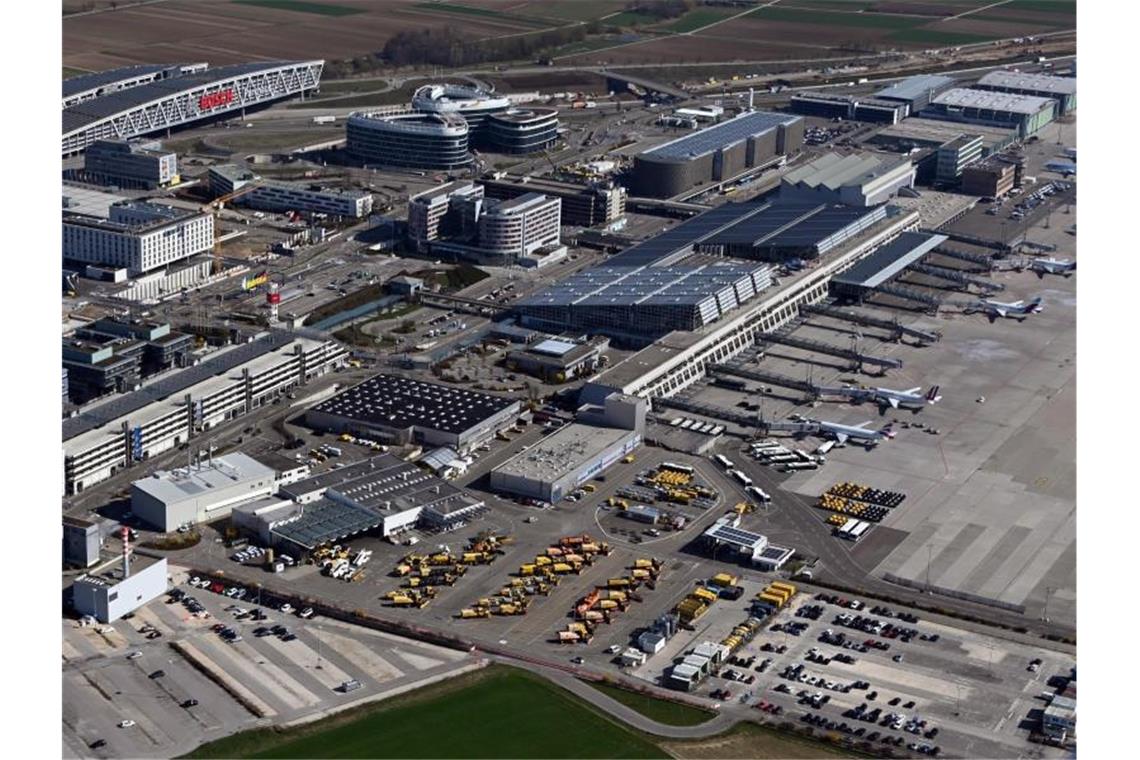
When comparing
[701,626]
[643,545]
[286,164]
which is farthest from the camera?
[286,164]

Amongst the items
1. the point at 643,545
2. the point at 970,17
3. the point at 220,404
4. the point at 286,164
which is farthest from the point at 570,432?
the point at 970,17

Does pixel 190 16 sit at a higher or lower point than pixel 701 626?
higher

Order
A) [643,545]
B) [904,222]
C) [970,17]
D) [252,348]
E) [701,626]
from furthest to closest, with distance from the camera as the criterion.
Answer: [970,17] < [904,222] < [252,348] < [643,545] < [701,626]

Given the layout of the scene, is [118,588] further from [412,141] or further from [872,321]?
[412,141]

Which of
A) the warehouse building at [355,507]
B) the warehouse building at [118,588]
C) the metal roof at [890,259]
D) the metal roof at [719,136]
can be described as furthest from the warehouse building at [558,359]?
the metal roof at [719,136]

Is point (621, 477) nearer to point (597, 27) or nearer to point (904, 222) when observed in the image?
point (904, 222)

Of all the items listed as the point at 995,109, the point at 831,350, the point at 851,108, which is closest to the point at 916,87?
the point at 851,108

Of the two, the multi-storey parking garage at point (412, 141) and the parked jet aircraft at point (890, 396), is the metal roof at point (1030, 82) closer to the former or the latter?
the multi-storey parking garage at point (412, 141)
